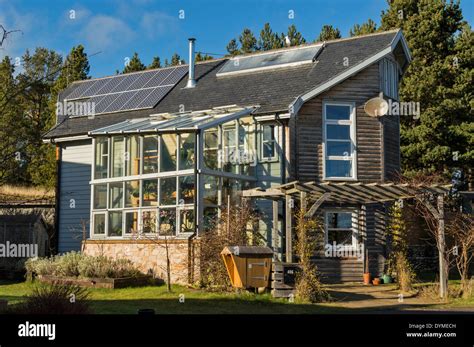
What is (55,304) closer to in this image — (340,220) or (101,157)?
(101,157)

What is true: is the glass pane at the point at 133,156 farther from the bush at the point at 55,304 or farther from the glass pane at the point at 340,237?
the bush at the point at 55,304

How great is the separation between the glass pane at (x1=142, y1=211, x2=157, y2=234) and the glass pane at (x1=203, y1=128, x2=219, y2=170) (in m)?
2.39

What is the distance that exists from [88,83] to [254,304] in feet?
62.8

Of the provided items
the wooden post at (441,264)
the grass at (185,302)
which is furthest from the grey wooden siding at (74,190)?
the wooden post at (441,264)

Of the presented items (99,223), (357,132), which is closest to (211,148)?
(99,223)

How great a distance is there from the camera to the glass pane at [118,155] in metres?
22.4

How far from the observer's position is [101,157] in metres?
23.1

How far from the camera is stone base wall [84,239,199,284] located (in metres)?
19.3

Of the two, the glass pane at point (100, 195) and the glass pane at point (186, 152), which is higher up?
the glass pane at point (186, 152)

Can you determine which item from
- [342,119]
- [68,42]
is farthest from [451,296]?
[68,42]

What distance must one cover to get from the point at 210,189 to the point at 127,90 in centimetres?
1035

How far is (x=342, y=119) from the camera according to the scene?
23.1m

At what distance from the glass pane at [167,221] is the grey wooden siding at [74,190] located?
21.6 feet

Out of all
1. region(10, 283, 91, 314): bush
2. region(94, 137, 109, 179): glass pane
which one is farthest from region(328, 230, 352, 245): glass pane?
region(10, 283, 91, 314): bush
